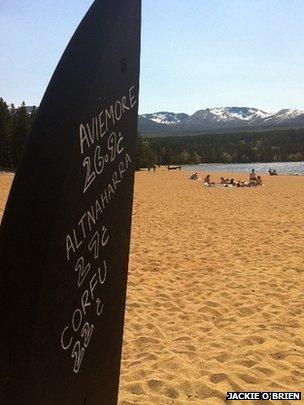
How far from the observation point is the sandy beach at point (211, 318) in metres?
4.06

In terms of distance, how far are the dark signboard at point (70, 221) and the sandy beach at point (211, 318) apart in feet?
7.21

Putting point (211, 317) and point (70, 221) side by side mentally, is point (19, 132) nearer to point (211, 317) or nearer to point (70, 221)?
point (211, 317)

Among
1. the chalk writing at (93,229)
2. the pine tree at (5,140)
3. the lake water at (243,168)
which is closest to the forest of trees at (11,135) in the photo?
the pine tree at (5,140)

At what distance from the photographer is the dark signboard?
1.51m

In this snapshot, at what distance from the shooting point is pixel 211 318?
5691 mm

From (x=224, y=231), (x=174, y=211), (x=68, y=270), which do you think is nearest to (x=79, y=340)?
(x=68, y=270)

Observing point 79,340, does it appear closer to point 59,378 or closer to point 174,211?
point 59,378

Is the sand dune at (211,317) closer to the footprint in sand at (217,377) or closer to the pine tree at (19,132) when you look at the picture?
the footprint in sand at (217,377)

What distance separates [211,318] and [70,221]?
4.45m

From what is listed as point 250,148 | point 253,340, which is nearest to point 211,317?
point 253,340

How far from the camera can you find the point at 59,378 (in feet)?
5.76

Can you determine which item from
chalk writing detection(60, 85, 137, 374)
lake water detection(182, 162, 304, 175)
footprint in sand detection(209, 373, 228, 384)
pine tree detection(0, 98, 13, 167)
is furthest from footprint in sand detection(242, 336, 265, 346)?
lake water detection(182, 162, 304, 175)

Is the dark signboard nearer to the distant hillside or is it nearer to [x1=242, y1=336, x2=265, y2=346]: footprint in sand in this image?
[x1=242, y1=336, x2=265, y2=346]: footprint in sand

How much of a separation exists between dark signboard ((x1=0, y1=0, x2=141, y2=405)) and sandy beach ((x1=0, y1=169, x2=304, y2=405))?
220 centimetres
